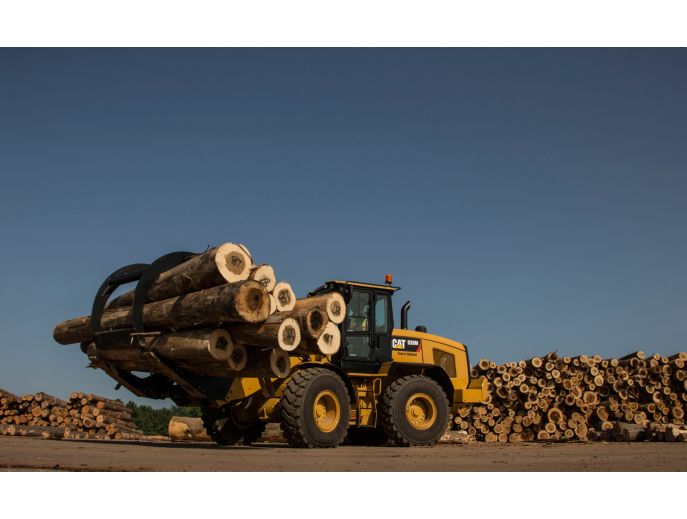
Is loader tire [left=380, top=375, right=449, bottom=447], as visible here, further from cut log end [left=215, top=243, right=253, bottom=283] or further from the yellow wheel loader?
cut log end [left=215, top=243, right=253, bottom=283]

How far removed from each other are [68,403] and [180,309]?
9.24 m

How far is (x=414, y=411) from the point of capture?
12328 millimetres

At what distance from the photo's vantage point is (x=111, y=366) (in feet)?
36.8

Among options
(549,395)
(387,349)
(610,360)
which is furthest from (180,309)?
(610,360)

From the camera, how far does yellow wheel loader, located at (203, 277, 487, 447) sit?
10.4 metres

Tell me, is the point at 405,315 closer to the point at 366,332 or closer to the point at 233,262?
the point at 366,332

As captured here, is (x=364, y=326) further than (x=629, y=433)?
No

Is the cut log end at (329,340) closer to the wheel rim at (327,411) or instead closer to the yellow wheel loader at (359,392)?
the yellow wheel loader at (359,392)

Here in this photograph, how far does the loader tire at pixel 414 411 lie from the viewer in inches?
464

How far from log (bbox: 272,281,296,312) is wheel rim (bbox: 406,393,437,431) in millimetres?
3326

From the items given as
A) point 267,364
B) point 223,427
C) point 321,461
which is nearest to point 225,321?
point 267,364

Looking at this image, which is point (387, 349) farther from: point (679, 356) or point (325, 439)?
point (679, 356)

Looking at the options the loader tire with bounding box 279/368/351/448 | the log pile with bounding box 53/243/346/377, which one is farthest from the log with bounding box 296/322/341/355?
the loader tire with bounding box 279/368/351/448

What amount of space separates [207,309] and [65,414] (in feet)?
31.8
